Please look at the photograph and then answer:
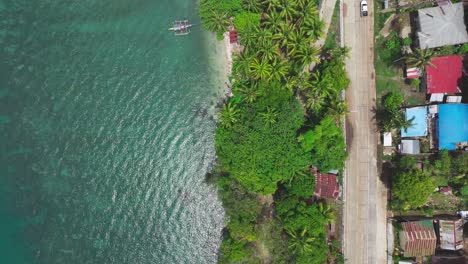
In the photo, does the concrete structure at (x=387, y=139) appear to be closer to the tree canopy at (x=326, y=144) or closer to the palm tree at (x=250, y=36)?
the tree canopy at (x=326, y=144)

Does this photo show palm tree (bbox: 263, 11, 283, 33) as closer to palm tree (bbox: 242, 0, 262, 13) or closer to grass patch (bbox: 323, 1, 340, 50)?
palm tree (bbox: 242, 0, 262, 13)

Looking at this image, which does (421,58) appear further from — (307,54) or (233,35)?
(233,35)

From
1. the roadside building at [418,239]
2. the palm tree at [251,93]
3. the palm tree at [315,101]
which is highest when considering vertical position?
the palm tree at [251,93]

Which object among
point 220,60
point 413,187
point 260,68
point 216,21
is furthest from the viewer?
point 220,60

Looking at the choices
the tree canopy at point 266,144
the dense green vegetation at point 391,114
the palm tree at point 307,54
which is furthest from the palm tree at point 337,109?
the palm tree at point 307,54

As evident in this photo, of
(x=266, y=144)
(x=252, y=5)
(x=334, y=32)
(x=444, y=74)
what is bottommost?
(x=266, y=144)

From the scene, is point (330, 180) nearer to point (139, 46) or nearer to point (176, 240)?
point (176, 240)

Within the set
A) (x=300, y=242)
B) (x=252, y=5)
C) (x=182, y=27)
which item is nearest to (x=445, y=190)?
(x=300, y=242)

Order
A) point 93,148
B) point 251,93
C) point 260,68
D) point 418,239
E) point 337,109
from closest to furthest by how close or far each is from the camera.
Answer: point 337,109 → point 418,239 → point 260,68 → point 251,93 → point 93,148
